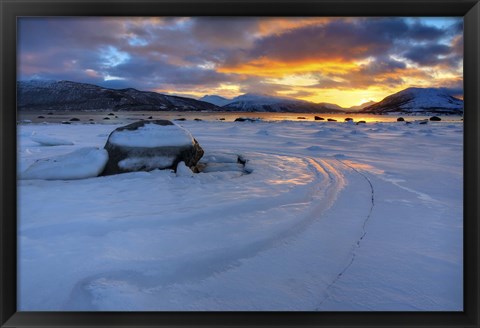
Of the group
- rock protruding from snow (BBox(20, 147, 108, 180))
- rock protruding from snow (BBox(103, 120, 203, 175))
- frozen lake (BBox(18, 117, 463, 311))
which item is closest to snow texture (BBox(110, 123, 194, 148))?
rock protruding from snow (BBox(103, 120, 203, 175))

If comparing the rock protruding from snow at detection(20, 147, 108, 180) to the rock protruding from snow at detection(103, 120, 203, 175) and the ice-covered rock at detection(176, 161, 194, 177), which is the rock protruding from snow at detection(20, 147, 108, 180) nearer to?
the rock protruding from snow at detection(103, 120, 203, 175)

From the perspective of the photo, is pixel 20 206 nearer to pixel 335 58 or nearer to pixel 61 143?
pixel 335 58

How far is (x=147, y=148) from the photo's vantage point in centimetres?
383

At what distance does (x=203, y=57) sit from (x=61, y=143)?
12.3 ft

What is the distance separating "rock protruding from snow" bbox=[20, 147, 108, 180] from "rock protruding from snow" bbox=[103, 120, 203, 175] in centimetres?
11

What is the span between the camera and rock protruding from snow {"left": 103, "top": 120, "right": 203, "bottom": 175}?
3.75 meters

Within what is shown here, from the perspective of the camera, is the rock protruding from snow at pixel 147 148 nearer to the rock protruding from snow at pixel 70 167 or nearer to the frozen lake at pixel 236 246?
the rock protruding from snow at pixel 70 167

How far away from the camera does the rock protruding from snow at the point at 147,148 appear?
3.75 m

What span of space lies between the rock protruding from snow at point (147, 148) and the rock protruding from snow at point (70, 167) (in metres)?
0.11

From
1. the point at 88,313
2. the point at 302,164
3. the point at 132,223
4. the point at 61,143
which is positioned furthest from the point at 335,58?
the point at 61,143

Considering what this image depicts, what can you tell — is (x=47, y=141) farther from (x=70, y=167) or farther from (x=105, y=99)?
(x=105, y=99)

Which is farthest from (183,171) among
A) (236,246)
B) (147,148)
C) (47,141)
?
(47,141)

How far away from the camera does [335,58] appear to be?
4.27 meters

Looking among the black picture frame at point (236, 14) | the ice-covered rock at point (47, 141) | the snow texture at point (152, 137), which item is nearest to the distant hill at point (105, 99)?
the ice-covered rock at point (47, 141)
